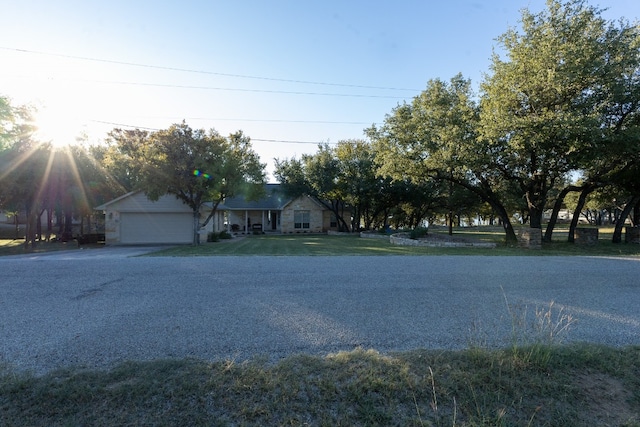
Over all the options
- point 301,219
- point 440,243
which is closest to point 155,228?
point 301,219

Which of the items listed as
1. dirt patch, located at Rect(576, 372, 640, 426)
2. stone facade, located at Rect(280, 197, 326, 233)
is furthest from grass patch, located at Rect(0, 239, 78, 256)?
dirt patch, located at Rect(576, 372, 640, 426)

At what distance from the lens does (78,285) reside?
723 cm

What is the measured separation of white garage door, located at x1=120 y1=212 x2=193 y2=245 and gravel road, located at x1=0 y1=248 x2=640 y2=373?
12188mm

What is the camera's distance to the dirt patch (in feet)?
8.63

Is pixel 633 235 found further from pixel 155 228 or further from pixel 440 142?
pixel 155 228

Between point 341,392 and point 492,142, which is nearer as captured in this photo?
point 341,392

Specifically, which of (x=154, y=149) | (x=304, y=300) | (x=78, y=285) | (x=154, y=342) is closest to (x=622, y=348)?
(x=304, y=300)

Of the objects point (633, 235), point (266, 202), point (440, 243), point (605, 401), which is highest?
point (266, 202)

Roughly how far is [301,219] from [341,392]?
2949cm

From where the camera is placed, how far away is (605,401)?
286 cm

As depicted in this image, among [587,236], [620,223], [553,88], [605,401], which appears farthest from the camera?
[620,223]

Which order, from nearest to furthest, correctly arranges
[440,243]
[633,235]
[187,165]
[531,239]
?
[531,239], [440,243], [187,165], [633,235]

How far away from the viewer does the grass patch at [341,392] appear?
8.54 feet

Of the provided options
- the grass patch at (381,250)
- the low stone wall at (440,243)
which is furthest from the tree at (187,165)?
the low stone wall at (440,243)
